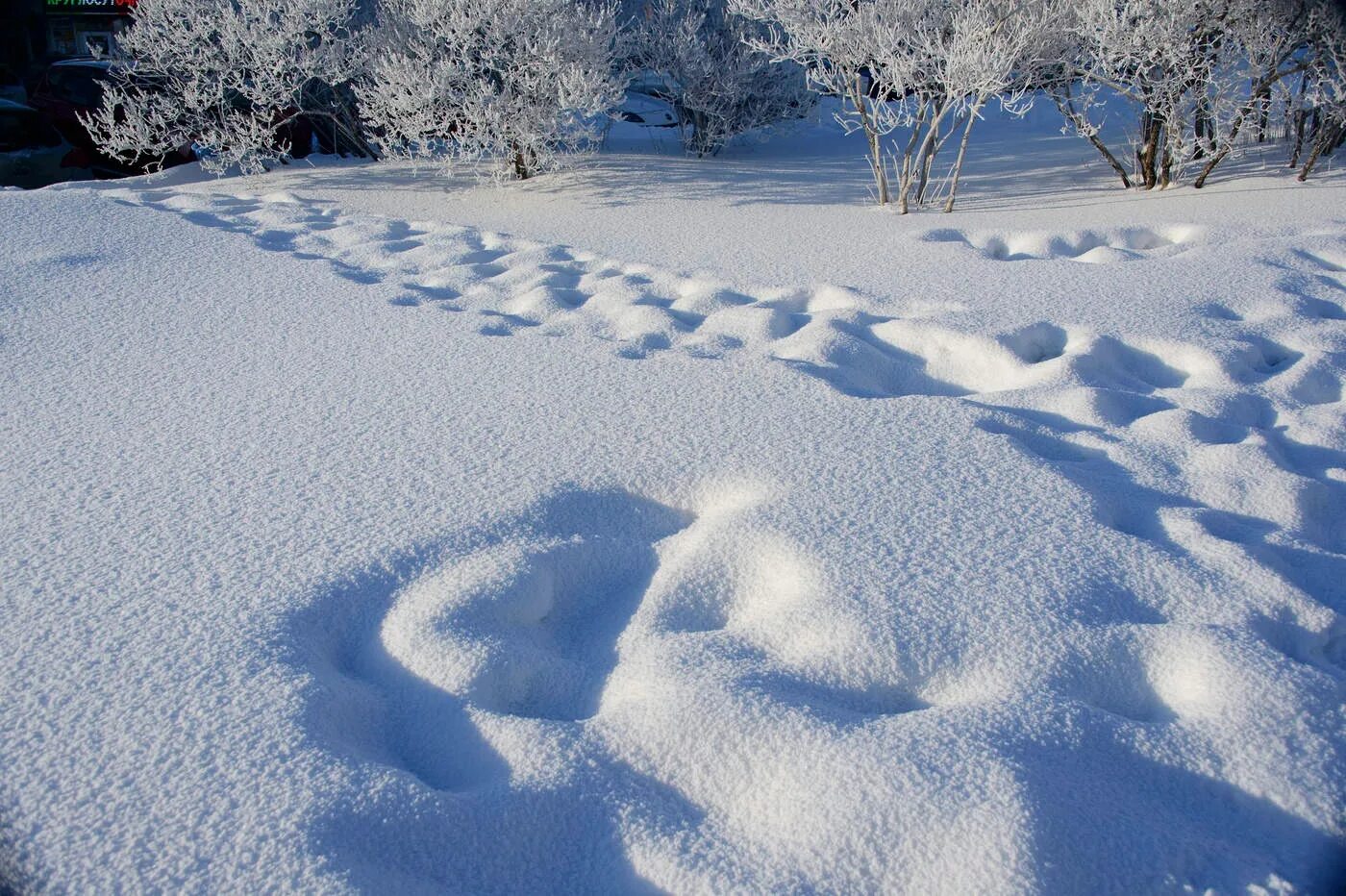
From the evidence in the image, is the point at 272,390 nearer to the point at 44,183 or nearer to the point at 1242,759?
the point at 1242,759

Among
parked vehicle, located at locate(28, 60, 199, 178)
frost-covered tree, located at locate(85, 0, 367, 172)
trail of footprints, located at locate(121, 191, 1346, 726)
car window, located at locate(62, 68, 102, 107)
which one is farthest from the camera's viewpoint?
car window, located at locate(62, 68, 102, 107)

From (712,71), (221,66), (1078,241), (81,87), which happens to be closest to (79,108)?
(81,87)

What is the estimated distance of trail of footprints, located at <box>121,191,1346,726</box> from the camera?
6.01 feet

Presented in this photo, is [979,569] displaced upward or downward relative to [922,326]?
downward

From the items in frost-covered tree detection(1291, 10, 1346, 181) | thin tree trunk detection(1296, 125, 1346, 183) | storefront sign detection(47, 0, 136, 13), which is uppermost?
storefront sign detection(47, 0, 136, 13)

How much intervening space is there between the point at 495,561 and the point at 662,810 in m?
0.71

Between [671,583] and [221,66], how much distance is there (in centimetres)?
593

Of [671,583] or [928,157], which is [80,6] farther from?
[671,583]

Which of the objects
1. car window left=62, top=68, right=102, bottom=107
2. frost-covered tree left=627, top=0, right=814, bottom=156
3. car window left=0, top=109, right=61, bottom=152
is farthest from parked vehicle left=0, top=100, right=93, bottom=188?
frost-covered tree left=627, top=0, right=814, bottom=156

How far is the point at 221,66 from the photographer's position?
6.32m

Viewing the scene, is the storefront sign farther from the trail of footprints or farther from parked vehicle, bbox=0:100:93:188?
the trail of footprints

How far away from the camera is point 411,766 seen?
155 centimetres

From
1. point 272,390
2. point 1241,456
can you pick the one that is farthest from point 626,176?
point 1241,456

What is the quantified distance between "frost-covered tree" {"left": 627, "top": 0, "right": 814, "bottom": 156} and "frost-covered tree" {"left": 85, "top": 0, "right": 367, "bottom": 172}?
2.38 metres
